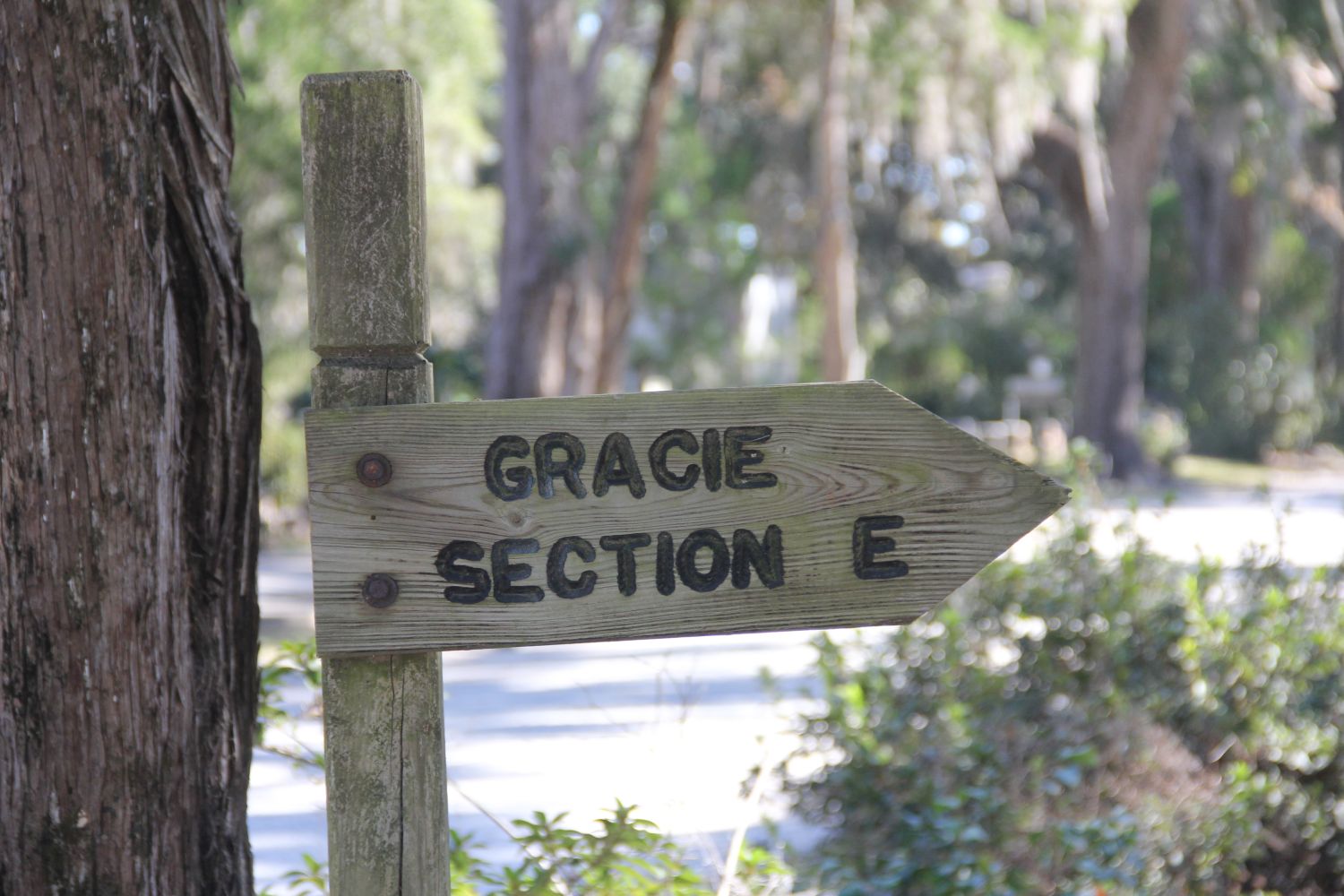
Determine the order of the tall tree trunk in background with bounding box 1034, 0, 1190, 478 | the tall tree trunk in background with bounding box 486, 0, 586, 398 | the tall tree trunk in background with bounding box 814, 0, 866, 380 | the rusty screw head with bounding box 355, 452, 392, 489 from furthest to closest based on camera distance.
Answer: the tall tree trunk in background with bounding box 1034, 0, 1190, 478 → the tall tree trunk in background with bounding box 486, 0, 586, 398 → the tall tree trunk in background with bounding box 814, 0, 866, 380 → the rusty screw head with bounding box 355, 452, 392, 489

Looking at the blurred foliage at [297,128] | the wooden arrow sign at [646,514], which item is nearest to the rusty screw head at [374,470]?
the wooden arrow sign at [646,514]

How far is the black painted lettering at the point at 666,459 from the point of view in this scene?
1.75 meters

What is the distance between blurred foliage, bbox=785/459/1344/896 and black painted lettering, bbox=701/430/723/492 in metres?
1.55

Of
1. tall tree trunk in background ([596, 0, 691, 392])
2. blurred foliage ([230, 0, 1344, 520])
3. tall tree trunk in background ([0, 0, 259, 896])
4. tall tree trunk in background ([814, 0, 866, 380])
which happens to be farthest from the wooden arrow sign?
tall tree trunk in background ([596, 0, 691, 392])

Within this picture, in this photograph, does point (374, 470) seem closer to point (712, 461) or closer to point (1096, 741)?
point (712, 461)

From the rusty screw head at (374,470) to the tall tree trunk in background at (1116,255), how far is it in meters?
16.8

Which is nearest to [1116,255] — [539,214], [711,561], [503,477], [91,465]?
[539,214]

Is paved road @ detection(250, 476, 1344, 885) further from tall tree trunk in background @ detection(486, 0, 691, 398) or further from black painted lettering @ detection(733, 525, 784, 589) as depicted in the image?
tall tree trunk in background @ detection(486, 0, 691, 398)

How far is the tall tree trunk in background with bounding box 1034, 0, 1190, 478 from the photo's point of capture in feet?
56.3

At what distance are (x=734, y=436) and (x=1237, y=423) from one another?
76.0 feet

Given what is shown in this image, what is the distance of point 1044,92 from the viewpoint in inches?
521

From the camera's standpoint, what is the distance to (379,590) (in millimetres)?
1709

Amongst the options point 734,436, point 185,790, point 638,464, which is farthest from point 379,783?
point 734,436

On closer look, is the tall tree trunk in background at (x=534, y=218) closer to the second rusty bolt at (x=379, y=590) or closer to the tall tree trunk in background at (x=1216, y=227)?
the second rusty bolt at (x=379, y=590)
